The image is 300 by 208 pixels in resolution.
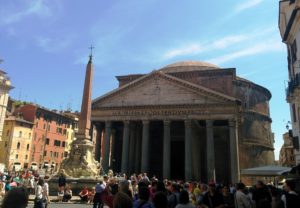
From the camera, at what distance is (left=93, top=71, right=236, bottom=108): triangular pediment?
28.9 meters

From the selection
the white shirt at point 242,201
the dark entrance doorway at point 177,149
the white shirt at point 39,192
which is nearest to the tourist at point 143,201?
the white shirt at point 242,201

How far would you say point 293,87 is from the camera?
1582 cm

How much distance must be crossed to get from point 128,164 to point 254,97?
750 inches

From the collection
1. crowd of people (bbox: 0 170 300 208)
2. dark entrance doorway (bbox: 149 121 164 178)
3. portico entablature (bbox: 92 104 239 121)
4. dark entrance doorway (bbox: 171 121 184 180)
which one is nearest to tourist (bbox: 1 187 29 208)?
crowd of people (bbox: 0 170 300 208)

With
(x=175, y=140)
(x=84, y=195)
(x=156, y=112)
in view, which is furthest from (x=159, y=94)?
(x=84, y=195)

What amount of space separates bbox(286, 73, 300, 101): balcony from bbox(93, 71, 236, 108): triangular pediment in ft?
34.9

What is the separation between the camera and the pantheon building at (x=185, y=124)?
92.4 ft

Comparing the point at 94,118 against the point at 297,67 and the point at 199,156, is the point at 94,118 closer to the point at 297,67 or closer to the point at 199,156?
the point at 199,156

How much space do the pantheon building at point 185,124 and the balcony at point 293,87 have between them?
34.6 feet

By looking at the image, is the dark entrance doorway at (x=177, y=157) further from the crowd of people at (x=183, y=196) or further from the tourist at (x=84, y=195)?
the crowd of people at (x=183, y=196)

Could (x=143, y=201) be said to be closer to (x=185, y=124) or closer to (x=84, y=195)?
(x=84, y=195)

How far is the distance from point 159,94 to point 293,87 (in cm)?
1630

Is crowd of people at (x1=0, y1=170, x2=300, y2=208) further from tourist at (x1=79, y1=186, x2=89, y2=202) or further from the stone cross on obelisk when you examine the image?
the stone cross on obelisk

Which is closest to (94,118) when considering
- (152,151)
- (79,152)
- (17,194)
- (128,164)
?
(128,164)
